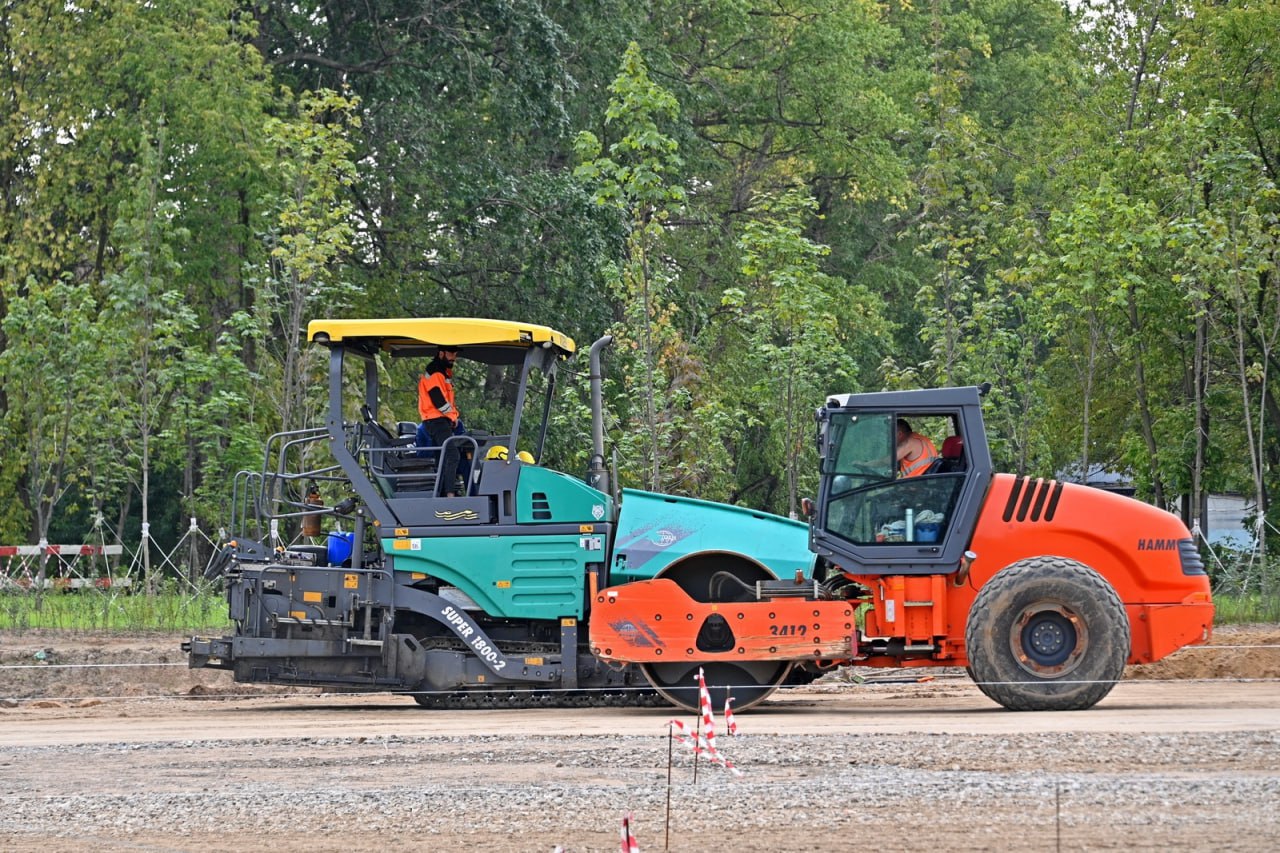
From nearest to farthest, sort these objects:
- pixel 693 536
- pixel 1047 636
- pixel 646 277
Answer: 1. pixel 1047 636
2. pixel 693 536
3. pixel 646 277

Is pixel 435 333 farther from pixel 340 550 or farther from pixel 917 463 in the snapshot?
pixel 917 463

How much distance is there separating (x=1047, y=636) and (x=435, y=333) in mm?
5413

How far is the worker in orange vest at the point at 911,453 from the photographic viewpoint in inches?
520

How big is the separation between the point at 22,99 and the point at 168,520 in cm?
872

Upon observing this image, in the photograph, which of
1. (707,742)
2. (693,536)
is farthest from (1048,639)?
(707,742)

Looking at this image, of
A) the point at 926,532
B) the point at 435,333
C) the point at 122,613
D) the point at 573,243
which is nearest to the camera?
the point at 926,532

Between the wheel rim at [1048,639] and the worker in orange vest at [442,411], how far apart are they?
4672 mm

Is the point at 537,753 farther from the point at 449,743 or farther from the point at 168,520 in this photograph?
the point at 168,520

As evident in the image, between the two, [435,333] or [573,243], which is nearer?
[435,333]

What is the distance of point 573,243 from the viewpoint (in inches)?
A: 1195

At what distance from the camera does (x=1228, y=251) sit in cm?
2292

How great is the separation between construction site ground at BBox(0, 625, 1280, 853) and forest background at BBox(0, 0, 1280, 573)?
8106 mm

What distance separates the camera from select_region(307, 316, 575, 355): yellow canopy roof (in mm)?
13961

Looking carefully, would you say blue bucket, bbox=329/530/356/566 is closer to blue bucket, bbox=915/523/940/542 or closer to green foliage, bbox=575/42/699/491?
blue bucket, bbox=915/523/940/542
